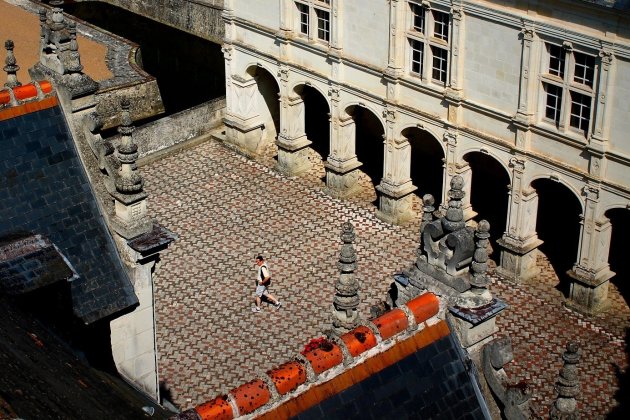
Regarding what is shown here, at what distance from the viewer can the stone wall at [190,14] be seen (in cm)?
5069

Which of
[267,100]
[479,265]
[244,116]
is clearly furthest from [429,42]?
[479,265]

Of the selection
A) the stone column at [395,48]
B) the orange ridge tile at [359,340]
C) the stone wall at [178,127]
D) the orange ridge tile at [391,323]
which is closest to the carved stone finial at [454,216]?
the orange ridge tile at [391,323]

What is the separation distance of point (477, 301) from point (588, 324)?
13.5 m

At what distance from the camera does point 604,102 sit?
2898cm

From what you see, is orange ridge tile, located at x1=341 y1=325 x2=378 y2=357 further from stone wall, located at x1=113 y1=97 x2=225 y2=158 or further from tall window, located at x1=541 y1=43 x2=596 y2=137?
stone wall, located at x1=113 y1=97 x2=225 y2=158

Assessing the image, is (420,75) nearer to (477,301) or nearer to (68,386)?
(477,301)

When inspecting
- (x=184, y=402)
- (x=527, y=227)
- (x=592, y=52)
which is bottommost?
(x=184, y=402)

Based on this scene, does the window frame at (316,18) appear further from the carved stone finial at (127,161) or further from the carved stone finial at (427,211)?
the carved stone finial at (127,161)

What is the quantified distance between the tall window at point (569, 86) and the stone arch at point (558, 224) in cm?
278

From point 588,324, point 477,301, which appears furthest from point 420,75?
point 477,301

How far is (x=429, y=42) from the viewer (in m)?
33.1

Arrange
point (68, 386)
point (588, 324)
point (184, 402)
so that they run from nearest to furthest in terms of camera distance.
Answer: point (68, 386), point (184, 402), point (588, 324)

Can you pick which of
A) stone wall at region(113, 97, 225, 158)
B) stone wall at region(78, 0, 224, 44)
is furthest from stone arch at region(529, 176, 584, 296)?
stone wall at region(78, 0, 224, 44)

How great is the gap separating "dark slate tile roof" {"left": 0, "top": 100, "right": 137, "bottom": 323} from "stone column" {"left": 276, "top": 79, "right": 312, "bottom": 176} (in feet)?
54.0
